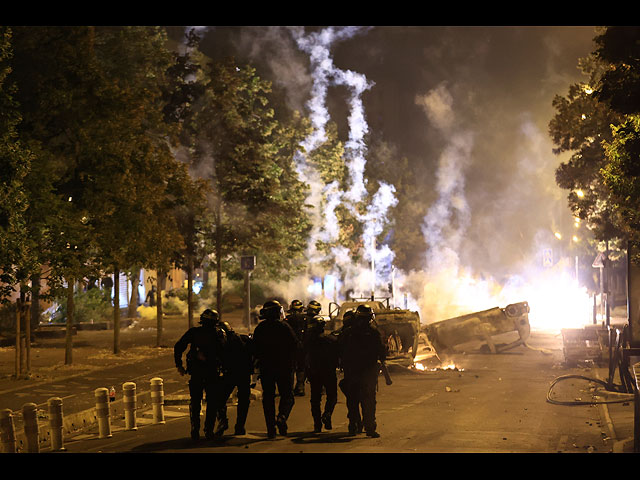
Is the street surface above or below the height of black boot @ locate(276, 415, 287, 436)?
below

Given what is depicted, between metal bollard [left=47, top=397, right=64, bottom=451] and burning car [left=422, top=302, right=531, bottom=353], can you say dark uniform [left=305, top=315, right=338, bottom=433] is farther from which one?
burning car [left=422, top=302, right=531, bottom=353]

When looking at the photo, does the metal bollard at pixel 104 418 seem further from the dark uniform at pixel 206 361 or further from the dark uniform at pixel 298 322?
the dark uniform at pixel 298 322

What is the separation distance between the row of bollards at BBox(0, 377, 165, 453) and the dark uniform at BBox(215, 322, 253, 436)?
70.8 inches

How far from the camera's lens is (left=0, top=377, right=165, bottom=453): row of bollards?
36.8ft

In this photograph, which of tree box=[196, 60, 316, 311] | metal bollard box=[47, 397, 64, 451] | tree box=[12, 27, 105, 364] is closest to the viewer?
metal bollard box=[47, 397, 64, 451]

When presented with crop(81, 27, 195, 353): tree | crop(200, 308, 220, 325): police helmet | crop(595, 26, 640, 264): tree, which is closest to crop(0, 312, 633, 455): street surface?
crop(200, 308, 220, 325): police helmet

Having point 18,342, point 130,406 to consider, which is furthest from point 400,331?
point 130,406

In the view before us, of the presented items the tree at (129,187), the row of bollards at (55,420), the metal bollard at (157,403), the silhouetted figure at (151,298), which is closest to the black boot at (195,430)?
the row of bollards at (55,420)

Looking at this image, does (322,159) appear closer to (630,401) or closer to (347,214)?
(347,214)

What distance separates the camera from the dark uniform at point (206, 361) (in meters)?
12.2

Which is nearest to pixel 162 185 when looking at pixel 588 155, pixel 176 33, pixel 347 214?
pixel 588 155

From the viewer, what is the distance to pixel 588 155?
1324 inches

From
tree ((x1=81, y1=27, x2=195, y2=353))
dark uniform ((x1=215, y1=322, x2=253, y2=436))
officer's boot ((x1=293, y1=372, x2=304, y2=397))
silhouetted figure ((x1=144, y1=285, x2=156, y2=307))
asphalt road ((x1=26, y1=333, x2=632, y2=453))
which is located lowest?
asphalt road ((x1=26, y1=333, x2=632, y2=453))

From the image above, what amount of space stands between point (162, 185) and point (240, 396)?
14.1 metres
